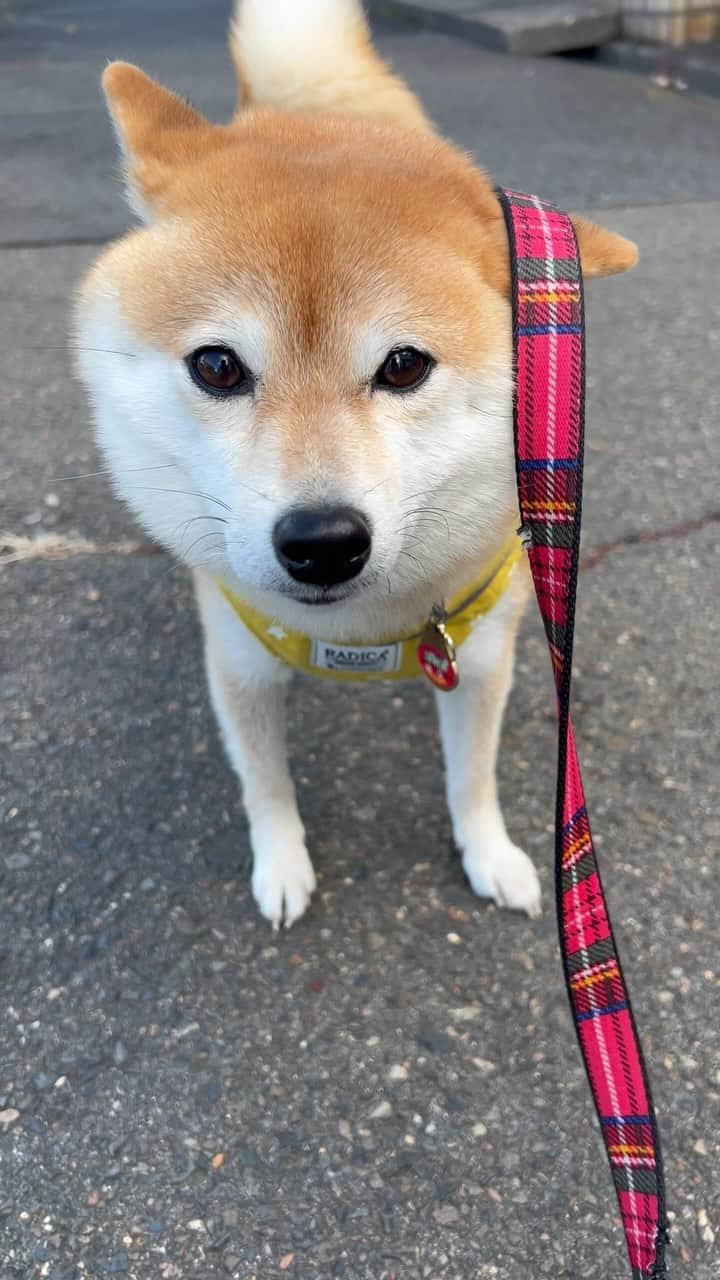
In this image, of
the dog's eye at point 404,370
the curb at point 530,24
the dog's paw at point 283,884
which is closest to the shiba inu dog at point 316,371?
the dog's eye at point 404,370

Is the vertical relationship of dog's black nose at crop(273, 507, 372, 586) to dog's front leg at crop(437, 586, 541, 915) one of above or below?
above

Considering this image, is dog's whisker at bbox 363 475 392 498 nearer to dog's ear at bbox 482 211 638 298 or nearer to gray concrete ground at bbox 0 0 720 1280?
dog's ear at bbox 482 211 638 298

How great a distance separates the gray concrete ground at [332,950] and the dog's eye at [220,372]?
0.99m

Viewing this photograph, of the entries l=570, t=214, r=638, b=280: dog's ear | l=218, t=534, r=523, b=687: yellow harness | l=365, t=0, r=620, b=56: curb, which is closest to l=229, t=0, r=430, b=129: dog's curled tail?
l=570, t=214, r=638, b=280: dog's ear

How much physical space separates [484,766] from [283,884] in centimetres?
43

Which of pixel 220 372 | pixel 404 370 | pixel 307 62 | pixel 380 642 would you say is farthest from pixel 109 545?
pixel 404 370

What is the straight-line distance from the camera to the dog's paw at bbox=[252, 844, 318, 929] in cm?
180

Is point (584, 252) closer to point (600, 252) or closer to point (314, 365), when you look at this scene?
point (600, 252)

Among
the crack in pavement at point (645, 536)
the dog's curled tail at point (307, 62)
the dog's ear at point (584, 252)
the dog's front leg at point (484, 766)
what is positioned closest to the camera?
the dog's ear at point (584, 252)

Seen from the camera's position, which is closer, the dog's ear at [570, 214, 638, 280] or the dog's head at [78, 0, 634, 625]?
the dog's head at [78, 0, 634, 625]

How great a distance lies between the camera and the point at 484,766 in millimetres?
1847

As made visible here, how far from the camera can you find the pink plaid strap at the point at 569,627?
3.58 ft

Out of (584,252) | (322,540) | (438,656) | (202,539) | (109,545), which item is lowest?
(109,545)

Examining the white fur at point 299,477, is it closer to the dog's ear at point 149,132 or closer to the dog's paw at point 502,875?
the dog's paw at point 502,875
